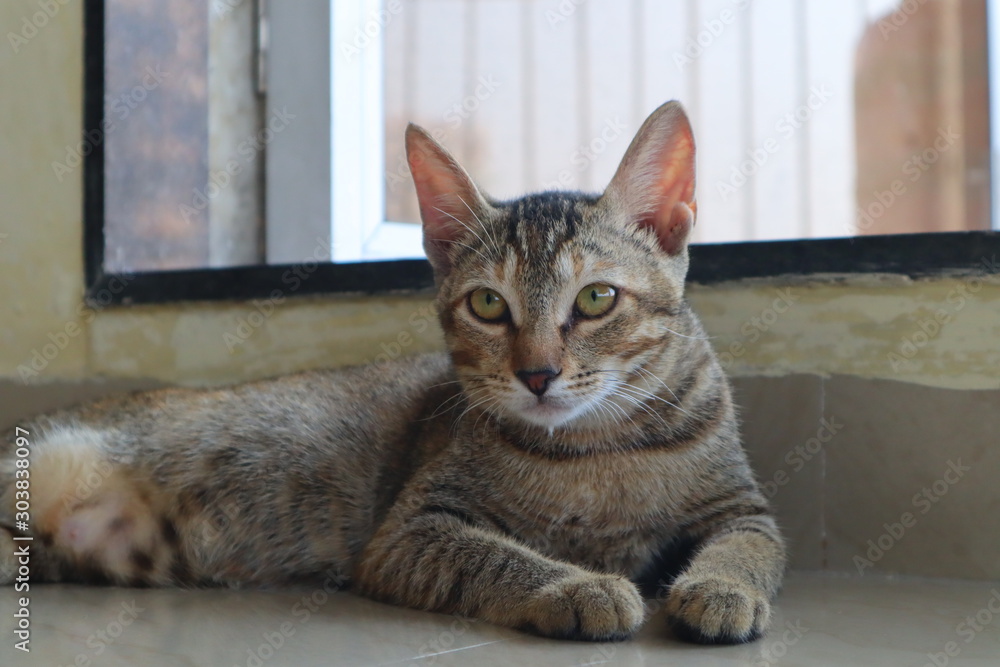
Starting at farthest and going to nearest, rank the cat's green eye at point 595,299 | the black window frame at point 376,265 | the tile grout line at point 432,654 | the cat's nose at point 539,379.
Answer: the black window frame at point 376,265, the cat's green eye at point 595,299, the cat's nose at point 539,379, the tile grout line at point 432,654

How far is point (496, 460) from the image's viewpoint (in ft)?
6.16

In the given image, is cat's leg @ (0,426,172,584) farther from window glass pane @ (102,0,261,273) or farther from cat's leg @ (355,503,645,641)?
window glass pane @ (102,0,261,273)

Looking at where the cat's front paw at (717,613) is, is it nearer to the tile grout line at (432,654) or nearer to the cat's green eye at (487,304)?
the tile grout line at (432,654)

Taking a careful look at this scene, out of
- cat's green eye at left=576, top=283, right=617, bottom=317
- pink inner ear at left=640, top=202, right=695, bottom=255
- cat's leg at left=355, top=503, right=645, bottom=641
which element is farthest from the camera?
pink inner ear at left=640, top=202, right=695, bottom=255

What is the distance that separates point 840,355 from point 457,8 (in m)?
1.88

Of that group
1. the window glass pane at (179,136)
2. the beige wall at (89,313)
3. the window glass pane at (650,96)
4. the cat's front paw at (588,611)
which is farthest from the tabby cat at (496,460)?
the window glass pane at (650,96)

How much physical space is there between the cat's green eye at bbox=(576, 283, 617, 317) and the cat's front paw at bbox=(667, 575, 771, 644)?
1.77 ft

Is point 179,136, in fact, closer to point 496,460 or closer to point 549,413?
point 496,460

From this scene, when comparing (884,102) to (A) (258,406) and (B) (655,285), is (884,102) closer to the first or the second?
(B) (655,285)

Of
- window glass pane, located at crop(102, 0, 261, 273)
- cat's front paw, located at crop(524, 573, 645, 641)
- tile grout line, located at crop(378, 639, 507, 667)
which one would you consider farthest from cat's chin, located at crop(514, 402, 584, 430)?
window glass pane, located at crop(102, 0, 261, 273)

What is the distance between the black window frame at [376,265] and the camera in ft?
6.93

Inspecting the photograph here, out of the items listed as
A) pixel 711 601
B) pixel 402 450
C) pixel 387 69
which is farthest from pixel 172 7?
pixel 711 601

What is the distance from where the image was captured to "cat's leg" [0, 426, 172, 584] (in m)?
2.08

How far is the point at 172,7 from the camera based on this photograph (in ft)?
10.3
